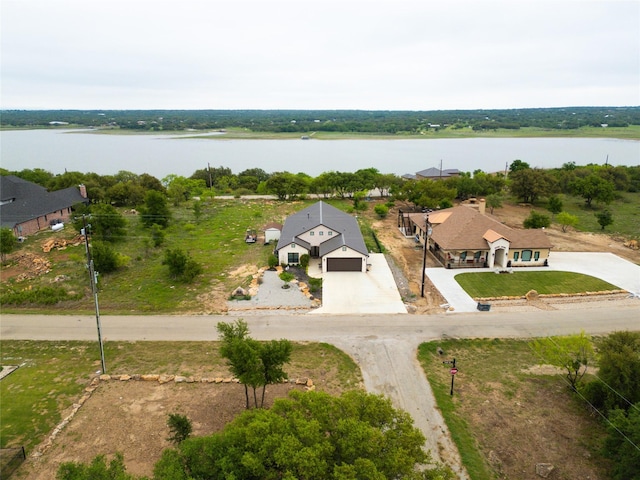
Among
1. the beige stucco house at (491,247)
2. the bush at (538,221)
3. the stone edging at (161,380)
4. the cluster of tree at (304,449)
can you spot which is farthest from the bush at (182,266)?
the bush at (538,221)

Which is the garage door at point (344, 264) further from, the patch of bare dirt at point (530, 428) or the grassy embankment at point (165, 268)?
the patch of bare dirt at point (530, 428)

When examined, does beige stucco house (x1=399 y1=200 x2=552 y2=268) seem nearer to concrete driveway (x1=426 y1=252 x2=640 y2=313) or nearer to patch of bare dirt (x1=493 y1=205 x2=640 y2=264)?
concrete driveway (x1=426 y1=252 x2=640 y2=313)

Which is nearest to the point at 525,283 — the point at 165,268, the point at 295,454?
the point at 295,454

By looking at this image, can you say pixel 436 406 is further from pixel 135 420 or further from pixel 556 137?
pixel 556 137

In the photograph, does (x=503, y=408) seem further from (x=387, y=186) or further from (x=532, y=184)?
(x=387, y=186)

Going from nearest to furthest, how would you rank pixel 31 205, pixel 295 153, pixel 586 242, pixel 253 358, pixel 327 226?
pixel 253 358
pixel 327 226
pixel 586 242
pixel 31 205
pixel 295 153

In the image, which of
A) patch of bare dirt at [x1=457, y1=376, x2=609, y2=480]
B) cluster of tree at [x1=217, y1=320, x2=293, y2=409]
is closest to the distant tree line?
patch of bare dirt at [x1=457, y1=376, x2=609, y2=480]
